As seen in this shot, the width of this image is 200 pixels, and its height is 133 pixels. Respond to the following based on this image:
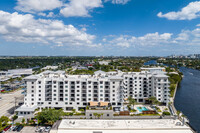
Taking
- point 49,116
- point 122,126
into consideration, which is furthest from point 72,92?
point 122,126

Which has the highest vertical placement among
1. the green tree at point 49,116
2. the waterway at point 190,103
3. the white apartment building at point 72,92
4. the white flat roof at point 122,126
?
the white apartment building at point 72,92

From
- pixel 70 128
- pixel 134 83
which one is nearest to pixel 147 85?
pixel 134 83

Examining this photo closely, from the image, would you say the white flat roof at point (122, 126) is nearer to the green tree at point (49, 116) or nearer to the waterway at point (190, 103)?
the green tree at point (49, 116)

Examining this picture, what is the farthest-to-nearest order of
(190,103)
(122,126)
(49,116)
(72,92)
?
(190,103) → (72,92) → (49,116) → (122,126)

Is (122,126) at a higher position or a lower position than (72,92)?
lower

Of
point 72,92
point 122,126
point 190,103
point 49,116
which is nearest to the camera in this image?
point 122,126

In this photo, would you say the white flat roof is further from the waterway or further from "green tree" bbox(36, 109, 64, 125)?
the waterway

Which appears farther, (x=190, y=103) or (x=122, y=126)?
(x=190, y=103)

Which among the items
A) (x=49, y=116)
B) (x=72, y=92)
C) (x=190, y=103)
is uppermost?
(x=72, y=92)

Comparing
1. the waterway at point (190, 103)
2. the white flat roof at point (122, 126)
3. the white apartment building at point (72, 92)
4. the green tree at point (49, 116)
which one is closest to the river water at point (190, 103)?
the waterway at point (190, 103)

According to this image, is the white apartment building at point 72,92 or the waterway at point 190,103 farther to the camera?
the white apartment building at point 72,92

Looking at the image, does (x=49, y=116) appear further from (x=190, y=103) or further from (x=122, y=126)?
(x=190, y=103)
